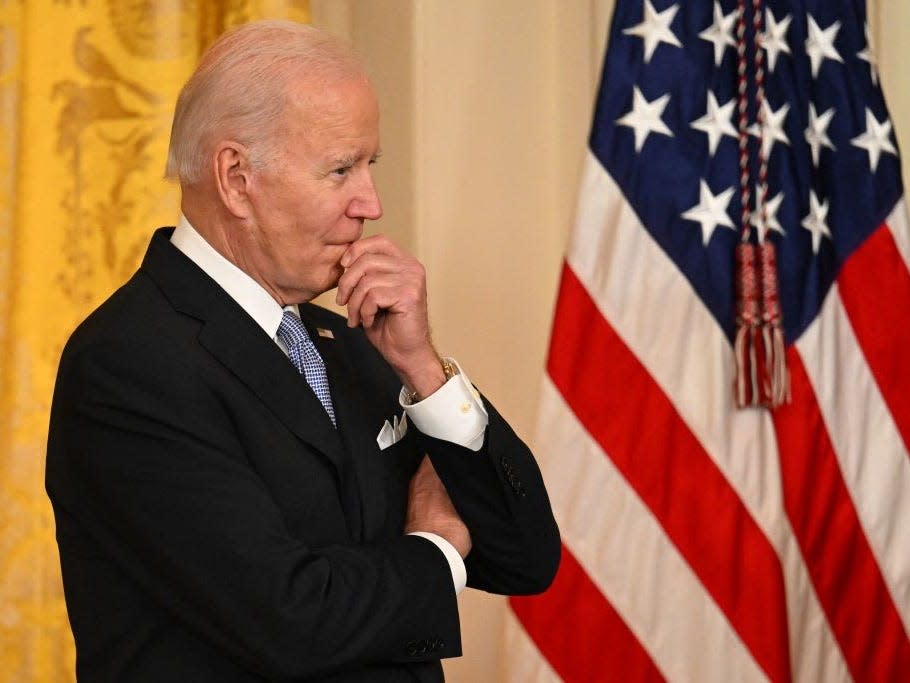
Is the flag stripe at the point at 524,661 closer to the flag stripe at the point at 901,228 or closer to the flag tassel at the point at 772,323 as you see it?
the flag tassel at the point at 772,323

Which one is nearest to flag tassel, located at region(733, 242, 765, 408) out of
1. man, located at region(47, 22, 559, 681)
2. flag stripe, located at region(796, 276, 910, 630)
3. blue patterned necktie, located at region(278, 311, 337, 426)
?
flag stripe, located at region(796, 276, 910, 630)

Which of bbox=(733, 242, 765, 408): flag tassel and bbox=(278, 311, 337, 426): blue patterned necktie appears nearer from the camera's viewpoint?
bbox=(278, 311, 337, 426): blue patterned necktie

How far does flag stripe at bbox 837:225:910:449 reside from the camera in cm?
309

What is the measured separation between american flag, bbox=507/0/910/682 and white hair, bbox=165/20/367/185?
1.37 metres

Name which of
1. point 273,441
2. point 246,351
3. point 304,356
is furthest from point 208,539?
point 304,356

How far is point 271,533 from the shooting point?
1596 mm

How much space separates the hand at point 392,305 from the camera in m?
1.88

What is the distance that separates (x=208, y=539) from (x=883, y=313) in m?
2.07

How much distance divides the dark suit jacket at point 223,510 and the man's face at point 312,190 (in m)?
0.10

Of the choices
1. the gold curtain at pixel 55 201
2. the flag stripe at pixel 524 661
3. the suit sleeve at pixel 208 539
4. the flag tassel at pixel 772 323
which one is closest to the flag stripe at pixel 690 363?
the flag tassel at pixel 772 323

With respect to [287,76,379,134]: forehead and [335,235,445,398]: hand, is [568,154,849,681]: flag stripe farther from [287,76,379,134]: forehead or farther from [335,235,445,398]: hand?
[287,76,379,134]: forehead

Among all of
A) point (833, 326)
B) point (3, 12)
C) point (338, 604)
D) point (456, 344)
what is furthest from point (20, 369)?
point (833, 326)

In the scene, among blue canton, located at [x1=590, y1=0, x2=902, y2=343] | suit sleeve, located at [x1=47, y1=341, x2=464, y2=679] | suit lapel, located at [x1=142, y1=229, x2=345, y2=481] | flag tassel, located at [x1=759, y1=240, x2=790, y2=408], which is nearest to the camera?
suit sleeve, located at [x1=47, y1=341, x2=464, y2=679]

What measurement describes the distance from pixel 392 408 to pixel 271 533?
19.4 inches
